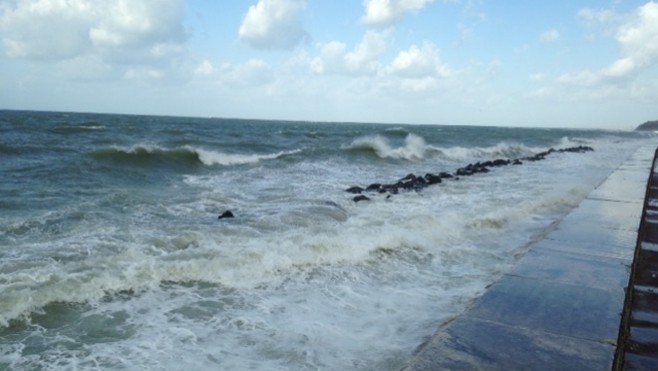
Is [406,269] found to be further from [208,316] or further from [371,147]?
[371,147]

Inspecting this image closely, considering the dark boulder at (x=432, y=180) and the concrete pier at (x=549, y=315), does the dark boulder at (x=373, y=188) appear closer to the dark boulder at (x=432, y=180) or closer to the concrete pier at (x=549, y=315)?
the dark boulder at (x=432, y=180)

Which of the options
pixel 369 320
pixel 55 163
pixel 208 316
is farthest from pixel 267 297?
pixel 55 163

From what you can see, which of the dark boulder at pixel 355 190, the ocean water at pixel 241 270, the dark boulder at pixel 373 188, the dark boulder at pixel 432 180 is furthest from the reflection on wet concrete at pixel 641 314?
the dark boulder at pixel 432 180

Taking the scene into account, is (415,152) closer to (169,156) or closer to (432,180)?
(432,180)

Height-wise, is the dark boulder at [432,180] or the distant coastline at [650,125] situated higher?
the distant coastline at [650,125]

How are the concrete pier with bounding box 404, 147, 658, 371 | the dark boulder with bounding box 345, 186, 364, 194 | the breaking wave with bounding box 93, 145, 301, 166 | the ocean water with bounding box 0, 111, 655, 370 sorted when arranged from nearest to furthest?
the concrete pier with bounding box 404, 147, 658, 371 → the ocean water with bounding box 0, 111, 655, 370 → the dark boulder with bounding box 345, 186, 364, 194 → the breaking wave with bounding box 93, 145, 301, 166

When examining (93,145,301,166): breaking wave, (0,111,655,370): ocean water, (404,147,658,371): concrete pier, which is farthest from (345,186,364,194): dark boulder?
(93,145,301,166): breaking wave

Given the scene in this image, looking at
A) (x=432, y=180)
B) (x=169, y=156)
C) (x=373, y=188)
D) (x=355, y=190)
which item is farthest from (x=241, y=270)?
(x=169, y=156)

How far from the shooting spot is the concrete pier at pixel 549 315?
2631 mm

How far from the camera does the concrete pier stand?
2631mm

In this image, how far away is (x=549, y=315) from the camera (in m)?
3.25

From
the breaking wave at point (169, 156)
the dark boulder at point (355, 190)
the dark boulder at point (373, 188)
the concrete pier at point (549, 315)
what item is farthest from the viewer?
the breaking wave at point (169, 156)

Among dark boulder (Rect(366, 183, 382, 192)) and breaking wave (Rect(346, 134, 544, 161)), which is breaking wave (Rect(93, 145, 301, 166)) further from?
dark boulder (Rect(366, 183, 382, 192))

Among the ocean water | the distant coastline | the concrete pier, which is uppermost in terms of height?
the distant coastline
